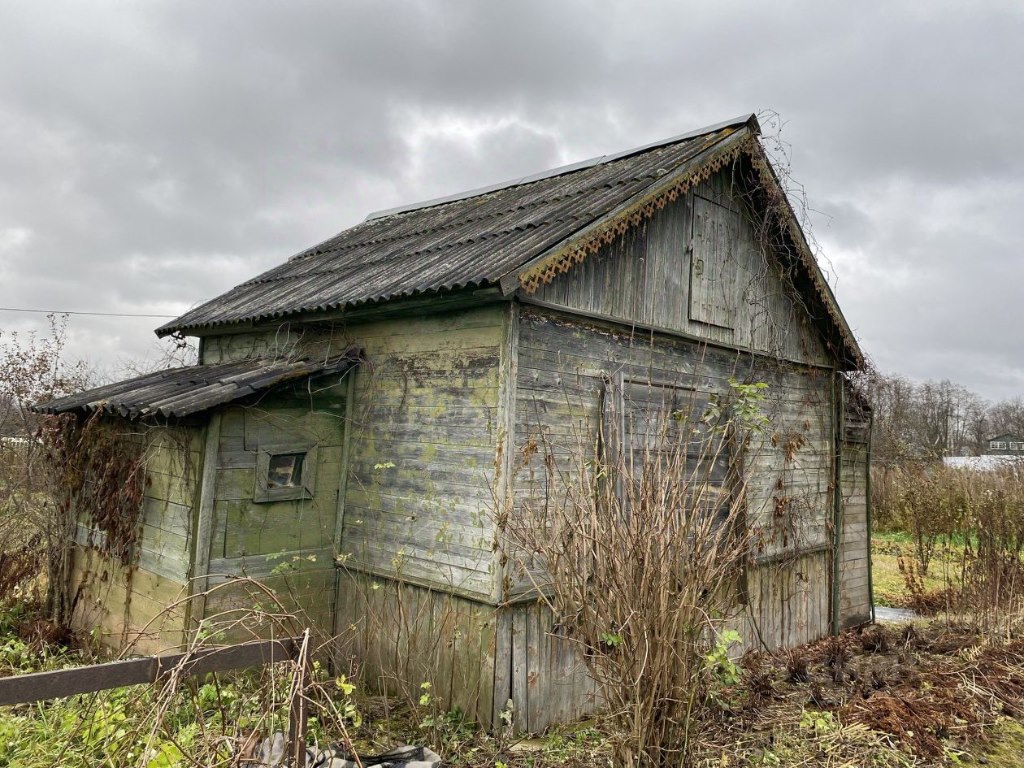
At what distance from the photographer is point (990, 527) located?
8.38m

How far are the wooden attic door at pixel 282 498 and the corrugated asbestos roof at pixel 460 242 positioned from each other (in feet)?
3.87

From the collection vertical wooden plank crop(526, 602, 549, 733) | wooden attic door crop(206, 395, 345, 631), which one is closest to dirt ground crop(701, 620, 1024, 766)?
vertical wooden plank crop(526, 602, 549, 733)

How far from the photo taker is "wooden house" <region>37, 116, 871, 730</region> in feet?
17.9

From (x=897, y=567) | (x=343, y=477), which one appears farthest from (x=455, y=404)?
(x=897, y=567)

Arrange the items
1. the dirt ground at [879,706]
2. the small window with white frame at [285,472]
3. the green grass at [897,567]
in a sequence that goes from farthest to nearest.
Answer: the green grass at [897,567] → the small window with white frame at [285,472] → the dirt ground at [879,706]

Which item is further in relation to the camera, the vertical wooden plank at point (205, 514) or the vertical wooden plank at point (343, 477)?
the vertical wooden plank at point (343, 477)

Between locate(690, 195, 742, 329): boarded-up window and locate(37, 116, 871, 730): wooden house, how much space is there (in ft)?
0.08

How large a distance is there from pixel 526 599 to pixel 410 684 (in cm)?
131

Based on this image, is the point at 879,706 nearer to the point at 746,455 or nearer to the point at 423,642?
the point at 746,455

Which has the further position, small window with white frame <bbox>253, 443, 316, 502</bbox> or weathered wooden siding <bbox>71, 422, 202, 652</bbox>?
small window with white frame <bbox>253, 443, 316, 502</bbox>

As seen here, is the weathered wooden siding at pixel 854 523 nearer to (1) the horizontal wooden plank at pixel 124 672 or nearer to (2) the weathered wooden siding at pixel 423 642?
(2) the weathered wooden siding at pixel 423 642

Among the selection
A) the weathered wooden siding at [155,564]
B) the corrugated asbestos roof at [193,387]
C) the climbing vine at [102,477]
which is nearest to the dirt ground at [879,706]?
the corrugated asbestos roof at [193,387]

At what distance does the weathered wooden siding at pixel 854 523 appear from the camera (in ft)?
31.2

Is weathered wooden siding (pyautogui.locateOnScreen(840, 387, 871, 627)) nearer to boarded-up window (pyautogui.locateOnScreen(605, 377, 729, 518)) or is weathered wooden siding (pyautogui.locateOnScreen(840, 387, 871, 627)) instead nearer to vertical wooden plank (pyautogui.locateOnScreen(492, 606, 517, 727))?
boarded-up window (pyautogui.locateOnScreen(605, 377, 729, 518))
